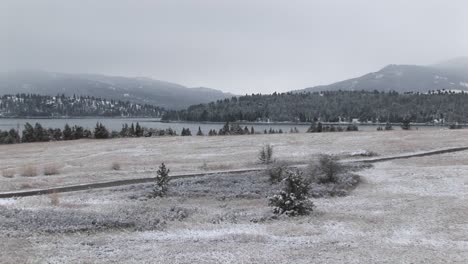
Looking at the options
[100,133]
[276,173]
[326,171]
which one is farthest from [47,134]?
[326,171]

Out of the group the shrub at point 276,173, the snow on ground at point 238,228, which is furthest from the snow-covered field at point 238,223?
the shrub at point 276,173

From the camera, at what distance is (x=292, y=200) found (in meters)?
21.9

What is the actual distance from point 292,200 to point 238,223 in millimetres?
2945

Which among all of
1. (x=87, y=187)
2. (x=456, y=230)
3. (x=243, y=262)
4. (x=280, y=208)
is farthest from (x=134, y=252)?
→ (x=87, y=187)

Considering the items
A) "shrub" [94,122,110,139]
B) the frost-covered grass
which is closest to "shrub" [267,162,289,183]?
the frost-covered grass

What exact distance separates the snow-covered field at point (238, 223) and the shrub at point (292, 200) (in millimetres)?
524

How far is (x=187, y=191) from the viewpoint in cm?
2950

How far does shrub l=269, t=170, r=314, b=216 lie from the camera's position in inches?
860

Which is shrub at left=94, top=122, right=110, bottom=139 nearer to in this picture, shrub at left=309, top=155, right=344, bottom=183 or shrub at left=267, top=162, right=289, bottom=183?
shrub at left=267, top=162, right=289, bottom=183

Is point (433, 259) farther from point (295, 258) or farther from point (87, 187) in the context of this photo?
point (87, 187)

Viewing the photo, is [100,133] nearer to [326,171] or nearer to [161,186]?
[161,186]

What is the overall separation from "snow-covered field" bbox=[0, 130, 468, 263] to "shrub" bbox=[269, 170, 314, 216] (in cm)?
52

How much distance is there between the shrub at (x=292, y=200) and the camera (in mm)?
21845

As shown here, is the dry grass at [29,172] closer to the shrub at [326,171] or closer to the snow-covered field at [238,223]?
the snow-covered field at [238,223]
